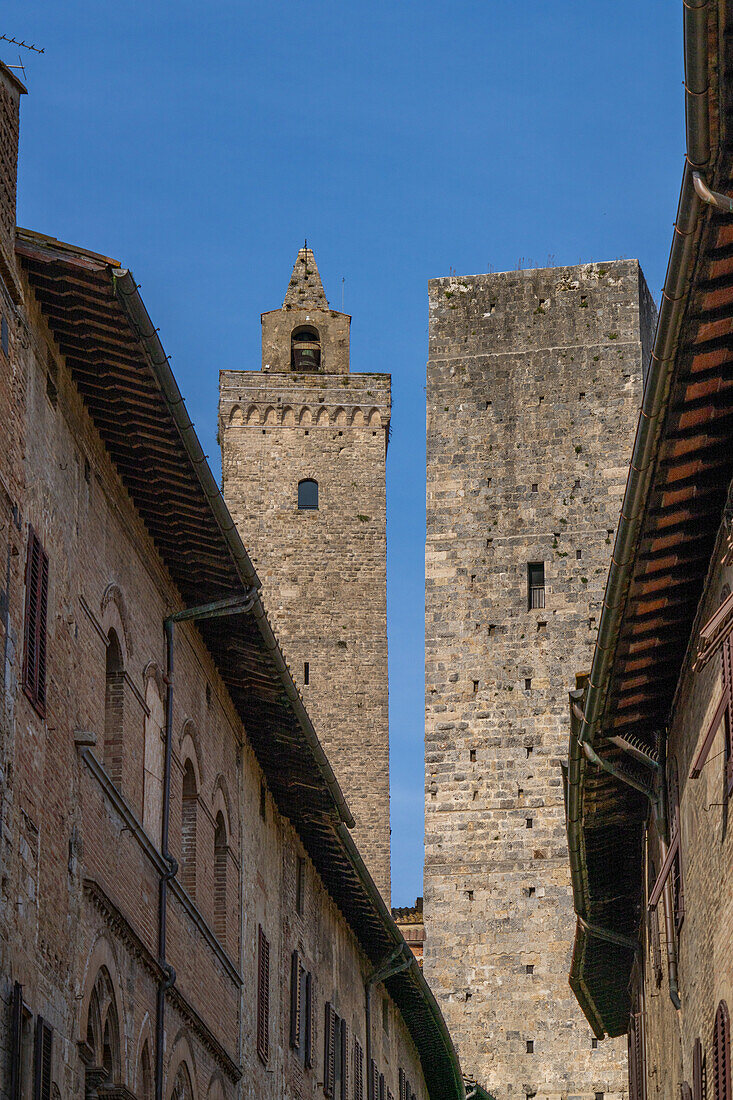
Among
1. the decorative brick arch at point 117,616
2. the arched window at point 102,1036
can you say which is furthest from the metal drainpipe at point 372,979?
the arched window at point 102,1036

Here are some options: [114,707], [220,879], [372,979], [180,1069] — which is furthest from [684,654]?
[372,979]

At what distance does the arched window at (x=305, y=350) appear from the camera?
56.6m

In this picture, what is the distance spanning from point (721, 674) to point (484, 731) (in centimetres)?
2758

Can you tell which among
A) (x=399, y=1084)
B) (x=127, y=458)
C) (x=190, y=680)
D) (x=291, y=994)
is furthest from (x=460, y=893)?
(x=127, y=458)

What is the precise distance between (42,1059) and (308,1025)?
1229 cm

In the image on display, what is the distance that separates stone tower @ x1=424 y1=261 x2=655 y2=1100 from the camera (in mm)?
37500

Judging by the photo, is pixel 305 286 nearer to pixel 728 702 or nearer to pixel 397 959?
pixel 397 959

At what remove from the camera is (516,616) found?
40.1m

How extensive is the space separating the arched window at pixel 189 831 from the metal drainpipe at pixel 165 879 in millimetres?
918

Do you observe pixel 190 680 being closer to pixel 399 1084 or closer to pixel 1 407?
pixel 1 407

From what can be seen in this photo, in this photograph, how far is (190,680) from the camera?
1828cm

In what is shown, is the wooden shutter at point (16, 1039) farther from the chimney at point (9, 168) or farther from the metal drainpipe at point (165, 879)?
the metal drainpipe at point (165, 879)

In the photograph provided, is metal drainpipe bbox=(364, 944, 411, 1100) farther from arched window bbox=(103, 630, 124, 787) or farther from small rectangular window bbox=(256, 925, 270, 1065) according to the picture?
arched window bbox=(103, 630, 124, 787)

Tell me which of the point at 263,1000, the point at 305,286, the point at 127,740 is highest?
the point at 305,286
